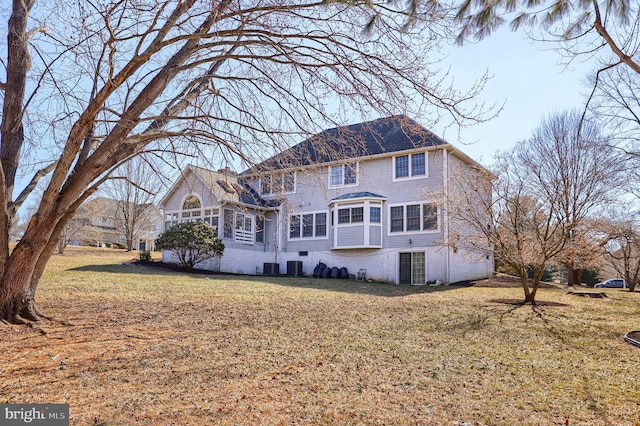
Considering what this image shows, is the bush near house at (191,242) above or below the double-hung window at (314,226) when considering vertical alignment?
below

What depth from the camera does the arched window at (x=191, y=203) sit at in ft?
77.7

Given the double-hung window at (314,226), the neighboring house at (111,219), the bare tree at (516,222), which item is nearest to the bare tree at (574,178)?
the bare tree at (516,222)

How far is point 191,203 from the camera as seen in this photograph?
78.7 ft

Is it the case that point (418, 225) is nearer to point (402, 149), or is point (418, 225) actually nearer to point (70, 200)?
point (402, 149)

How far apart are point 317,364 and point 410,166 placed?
608 inches

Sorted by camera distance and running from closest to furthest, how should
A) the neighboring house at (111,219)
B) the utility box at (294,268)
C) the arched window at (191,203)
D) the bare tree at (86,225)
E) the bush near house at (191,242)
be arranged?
1. the bush near house at (191,242)
2. the utility box at (294,268)
3. the arched window at (191,203)
4. the neighboring house at (111,219)
5. the bare tree at (86,225)

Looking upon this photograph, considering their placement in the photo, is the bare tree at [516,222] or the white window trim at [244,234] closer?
the bare tree at [516,222]

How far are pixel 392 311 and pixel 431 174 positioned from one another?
10478mm

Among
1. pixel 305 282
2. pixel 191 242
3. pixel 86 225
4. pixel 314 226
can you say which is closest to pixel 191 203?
pixel 191 242

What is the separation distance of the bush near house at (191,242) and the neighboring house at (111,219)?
1011 cm

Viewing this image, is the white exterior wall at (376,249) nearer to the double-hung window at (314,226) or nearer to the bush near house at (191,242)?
the double-hung window at (314,226)

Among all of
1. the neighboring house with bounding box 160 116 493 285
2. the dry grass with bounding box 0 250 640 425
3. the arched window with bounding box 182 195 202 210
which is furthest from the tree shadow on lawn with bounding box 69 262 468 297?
the dry grass with bounding box 0 250 640 425

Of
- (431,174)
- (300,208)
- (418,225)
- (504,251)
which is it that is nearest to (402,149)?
(431,174)

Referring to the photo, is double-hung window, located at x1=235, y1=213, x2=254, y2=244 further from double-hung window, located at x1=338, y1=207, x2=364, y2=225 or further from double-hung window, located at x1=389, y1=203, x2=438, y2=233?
double-hung window, located at x1=389, y1=203, x2=438, y2=233
